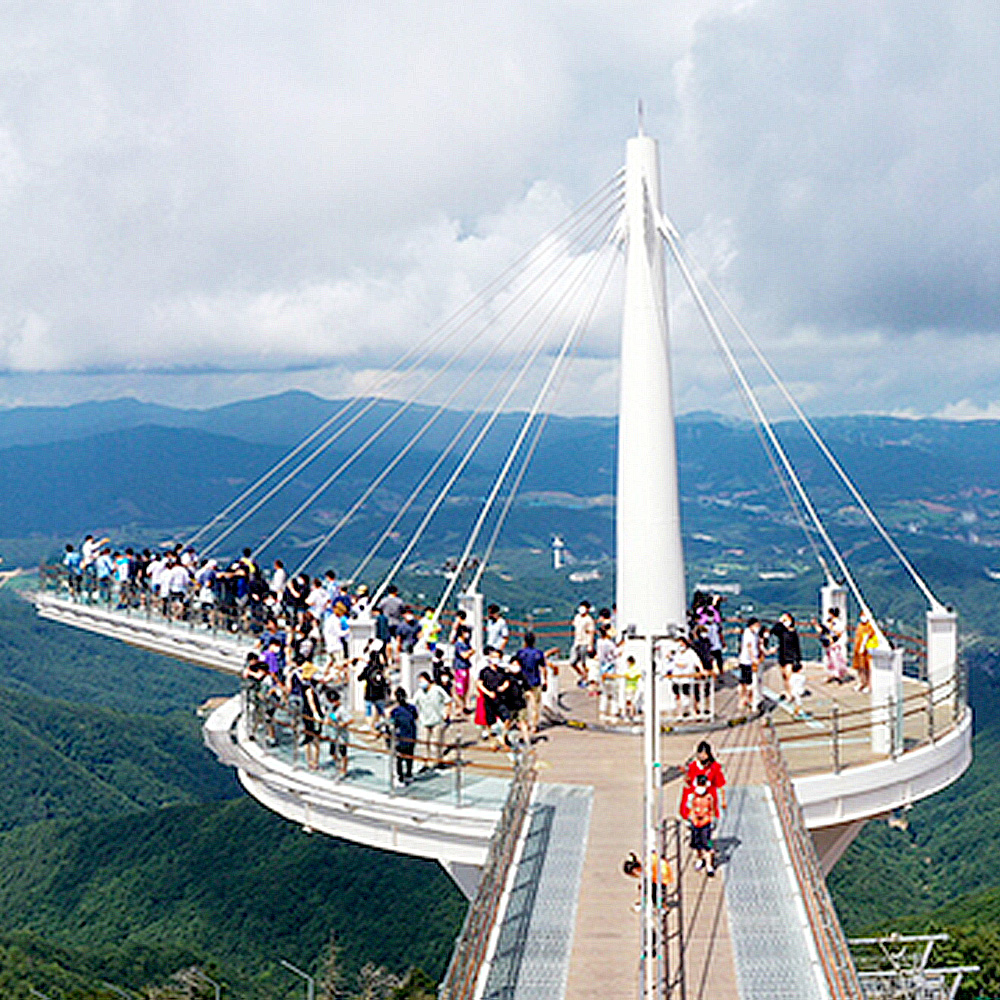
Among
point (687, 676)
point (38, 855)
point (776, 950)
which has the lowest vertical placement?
point (38, 855)

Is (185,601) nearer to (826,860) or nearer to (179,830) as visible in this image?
(826,860)

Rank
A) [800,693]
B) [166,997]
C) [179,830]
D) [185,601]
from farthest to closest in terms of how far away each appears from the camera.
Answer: [179,830]
[166,997]
[185,601]
[800,693]

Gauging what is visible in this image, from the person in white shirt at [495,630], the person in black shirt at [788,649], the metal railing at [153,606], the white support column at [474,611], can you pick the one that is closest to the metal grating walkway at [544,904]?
the person in white shirt at [495,630]

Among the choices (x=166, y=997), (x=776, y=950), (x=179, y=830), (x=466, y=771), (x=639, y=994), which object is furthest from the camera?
(x=179, y=830)

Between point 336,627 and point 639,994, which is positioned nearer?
point 639,994

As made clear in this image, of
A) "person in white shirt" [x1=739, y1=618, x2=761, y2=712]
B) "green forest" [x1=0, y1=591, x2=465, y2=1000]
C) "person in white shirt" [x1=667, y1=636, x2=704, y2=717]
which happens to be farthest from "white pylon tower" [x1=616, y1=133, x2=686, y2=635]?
"green forest" [x1=0, y1=591, x2=465, y2=1000]

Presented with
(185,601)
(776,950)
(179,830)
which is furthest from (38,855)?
(776,950)

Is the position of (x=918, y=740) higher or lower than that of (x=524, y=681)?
lower
